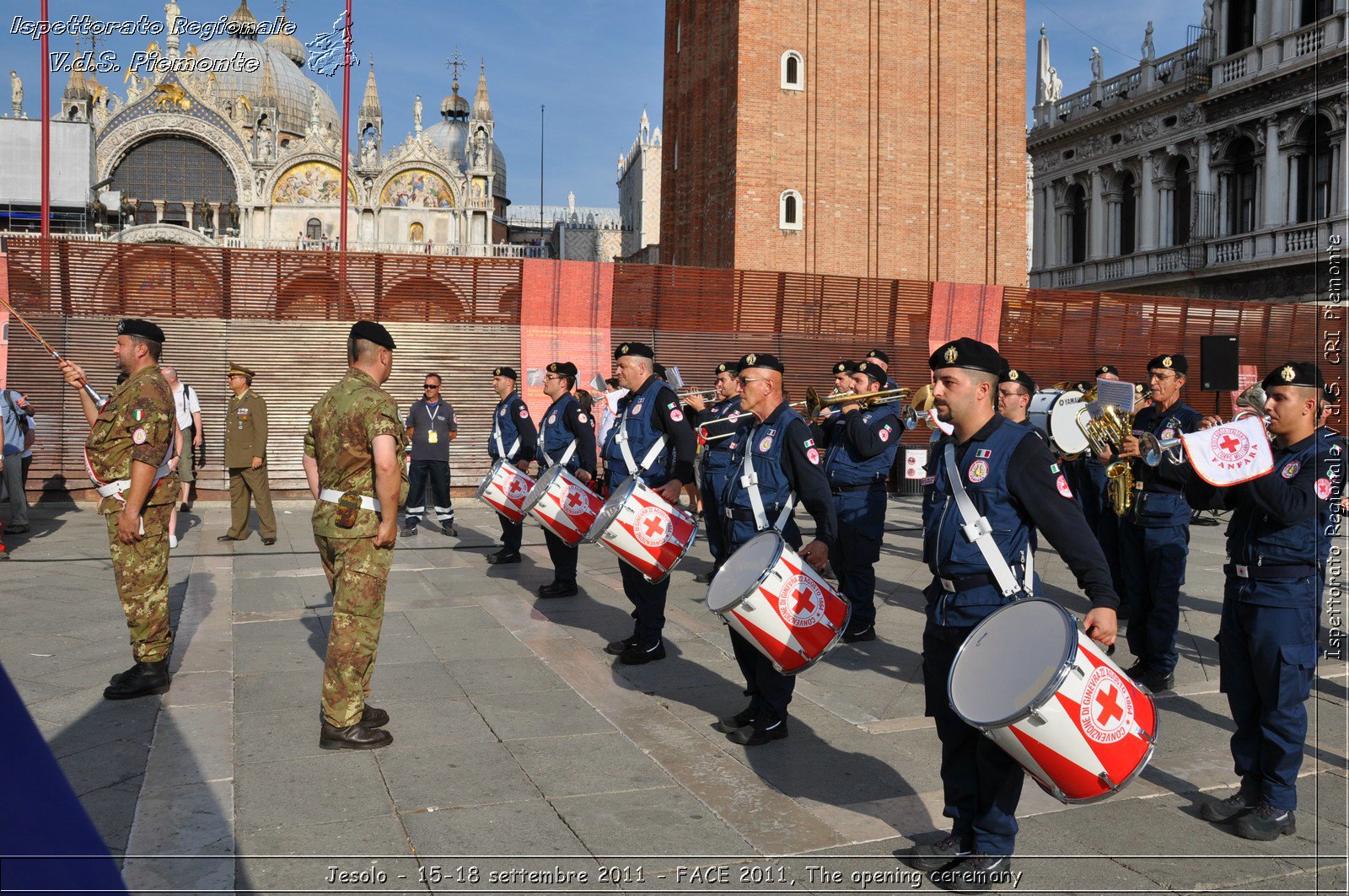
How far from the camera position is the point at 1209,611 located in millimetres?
9039

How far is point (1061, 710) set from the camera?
3.22 metres

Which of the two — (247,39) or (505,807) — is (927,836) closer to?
(505,807)

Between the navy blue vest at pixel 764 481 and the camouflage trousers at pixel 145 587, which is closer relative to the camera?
the navy blue vest at pixel 764 481

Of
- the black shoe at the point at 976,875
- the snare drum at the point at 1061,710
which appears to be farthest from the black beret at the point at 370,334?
the black shoe at the point at 976,875

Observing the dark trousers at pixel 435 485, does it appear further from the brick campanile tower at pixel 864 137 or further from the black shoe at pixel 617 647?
the brick campanile tower at pixel 864 137

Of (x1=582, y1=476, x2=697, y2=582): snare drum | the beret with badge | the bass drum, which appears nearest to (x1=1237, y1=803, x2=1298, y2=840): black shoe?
(x1=582, y1=476, x2=697, y2=582): snare drum

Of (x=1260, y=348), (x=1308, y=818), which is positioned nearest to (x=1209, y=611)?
(x=1308, y=818)

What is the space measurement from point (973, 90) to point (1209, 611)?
80.8 feet

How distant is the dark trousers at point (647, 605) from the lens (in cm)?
685

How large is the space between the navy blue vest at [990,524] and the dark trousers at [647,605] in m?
3.08

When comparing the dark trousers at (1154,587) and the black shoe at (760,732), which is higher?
the dark trousers at (1154,587)

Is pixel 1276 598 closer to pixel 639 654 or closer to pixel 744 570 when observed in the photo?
pixel 744 570

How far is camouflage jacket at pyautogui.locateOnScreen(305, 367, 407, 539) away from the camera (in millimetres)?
5121

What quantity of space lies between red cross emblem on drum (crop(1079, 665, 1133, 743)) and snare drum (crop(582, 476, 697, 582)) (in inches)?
126
